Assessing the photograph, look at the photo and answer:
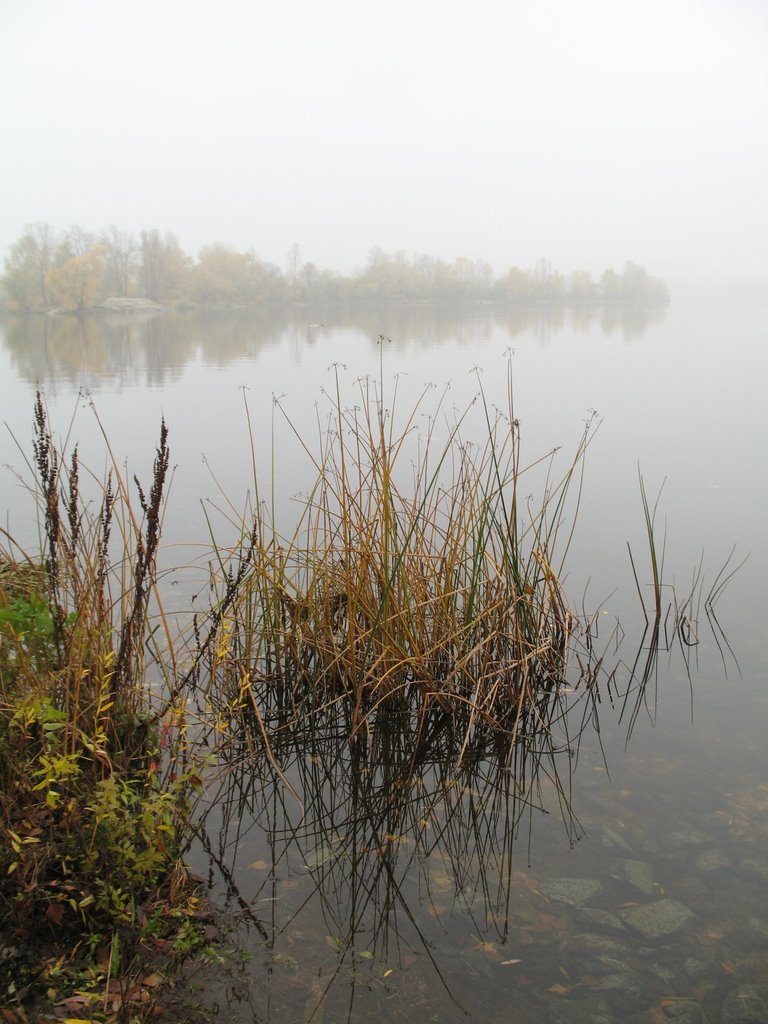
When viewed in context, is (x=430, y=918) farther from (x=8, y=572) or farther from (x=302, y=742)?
→ (x=8, y=572)

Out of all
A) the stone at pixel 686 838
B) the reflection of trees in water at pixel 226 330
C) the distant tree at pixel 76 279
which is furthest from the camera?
the distant tree at pixel 76 279

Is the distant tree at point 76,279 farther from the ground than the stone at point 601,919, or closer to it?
farther from the ground

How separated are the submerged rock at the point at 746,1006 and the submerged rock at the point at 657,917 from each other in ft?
0.64

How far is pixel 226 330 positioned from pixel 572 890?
76.5 ft

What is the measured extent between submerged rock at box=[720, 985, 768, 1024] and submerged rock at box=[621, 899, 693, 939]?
195 mm

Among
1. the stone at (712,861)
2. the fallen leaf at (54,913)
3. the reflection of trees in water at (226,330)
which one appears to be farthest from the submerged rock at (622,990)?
the reflection of trees in water at (226,330)

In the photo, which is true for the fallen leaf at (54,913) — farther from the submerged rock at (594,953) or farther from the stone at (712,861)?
the stone at (712,861)

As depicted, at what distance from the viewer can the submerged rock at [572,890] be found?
76.1 inches

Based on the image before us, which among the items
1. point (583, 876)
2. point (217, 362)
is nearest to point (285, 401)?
point (217, 362)

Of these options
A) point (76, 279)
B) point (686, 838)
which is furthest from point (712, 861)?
point (76, 279)

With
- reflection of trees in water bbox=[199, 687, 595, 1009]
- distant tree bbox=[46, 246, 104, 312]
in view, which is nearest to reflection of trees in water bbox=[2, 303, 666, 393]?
distant tree bbox=[46, 246, 104, 312]

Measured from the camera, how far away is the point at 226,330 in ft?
78.2

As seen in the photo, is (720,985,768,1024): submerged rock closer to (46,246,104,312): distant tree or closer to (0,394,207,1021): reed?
(0,394,207,1021): reed

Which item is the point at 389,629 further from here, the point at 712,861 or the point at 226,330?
the point at 226,330
